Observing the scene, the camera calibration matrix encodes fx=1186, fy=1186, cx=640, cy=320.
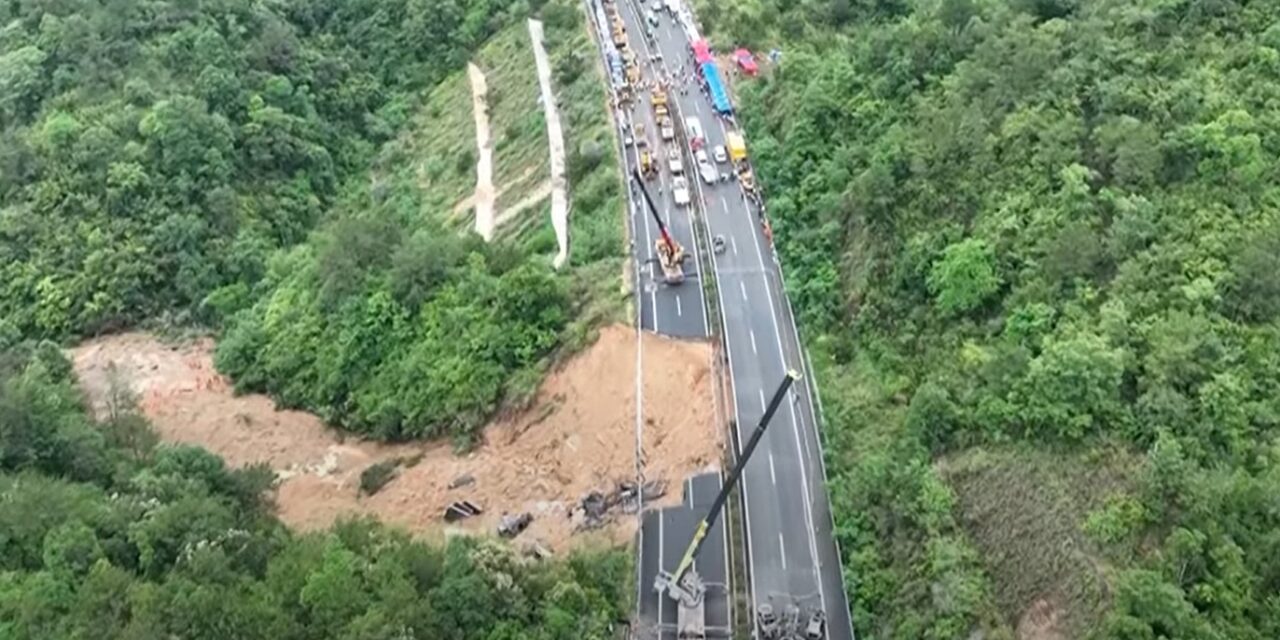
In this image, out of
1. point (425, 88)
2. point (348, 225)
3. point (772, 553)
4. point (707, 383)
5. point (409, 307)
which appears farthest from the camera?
point (425, 88)

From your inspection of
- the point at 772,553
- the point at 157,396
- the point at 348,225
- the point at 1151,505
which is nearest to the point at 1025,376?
the point at 1151,505

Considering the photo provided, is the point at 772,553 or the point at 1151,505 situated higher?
the point at 1151,505

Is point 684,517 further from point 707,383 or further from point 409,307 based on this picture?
point 409,307

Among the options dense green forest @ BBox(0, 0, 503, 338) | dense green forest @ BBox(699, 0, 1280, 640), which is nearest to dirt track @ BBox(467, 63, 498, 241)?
dense green forest @ BBox(0, 0, 503, 338)

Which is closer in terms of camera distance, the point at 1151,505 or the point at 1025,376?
the point at 1151,505

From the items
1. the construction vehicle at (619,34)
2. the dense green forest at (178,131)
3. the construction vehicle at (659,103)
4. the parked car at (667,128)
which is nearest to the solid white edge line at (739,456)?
the parked car at (667,128)

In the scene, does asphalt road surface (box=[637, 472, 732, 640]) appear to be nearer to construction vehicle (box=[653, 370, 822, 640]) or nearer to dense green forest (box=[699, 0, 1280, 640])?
construction vehicle (box=[653, 370, 822, 640])

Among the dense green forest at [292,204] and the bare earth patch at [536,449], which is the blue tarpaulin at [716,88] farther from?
the bare earth patch at [536,449]

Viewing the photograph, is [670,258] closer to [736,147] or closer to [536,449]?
[736,147]
